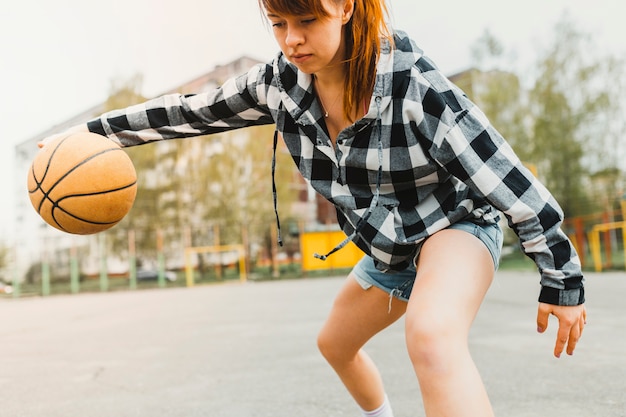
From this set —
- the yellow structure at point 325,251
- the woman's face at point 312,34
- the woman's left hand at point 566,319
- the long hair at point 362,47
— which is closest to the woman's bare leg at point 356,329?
the woman's left hand at point 566,319

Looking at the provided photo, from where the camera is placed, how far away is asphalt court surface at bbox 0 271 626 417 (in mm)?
3348

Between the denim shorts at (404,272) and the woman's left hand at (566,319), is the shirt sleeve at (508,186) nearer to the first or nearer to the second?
the woman's left hand at (566,319)

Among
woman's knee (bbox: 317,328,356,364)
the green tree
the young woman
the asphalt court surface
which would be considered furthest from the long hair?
the green tree

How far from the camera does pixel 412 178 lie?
6.20ft

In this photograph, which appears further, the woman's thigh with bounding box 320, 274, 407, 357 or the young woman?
the woman's thigh with bounding box 320, 274, 407, 357

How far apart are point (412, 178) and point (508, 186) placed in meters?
0.31

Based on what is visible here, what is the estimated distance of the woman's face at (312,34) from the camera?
174cm

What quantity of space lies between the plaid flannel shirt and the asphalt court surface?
5.06 ft

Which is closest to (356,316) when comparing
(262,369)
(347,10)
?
(347,10)

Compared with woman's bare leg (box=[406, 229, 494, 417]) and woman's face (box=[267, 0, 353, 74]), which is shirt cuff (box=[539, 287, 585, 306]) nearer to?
woman's bare leg (box=[406, 229, 494, 417])

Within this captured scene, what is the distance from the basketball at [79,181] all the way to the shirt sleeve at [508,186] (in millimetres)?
1294

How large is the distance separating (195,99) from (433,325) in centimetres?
138

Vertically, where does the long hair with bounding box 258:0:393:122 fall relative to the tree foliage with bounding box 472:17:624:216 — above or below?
below

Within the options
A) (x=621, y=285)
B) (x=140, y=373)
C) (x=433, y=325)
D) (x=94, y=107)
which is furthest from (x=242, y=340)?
(x=94, y=107)
